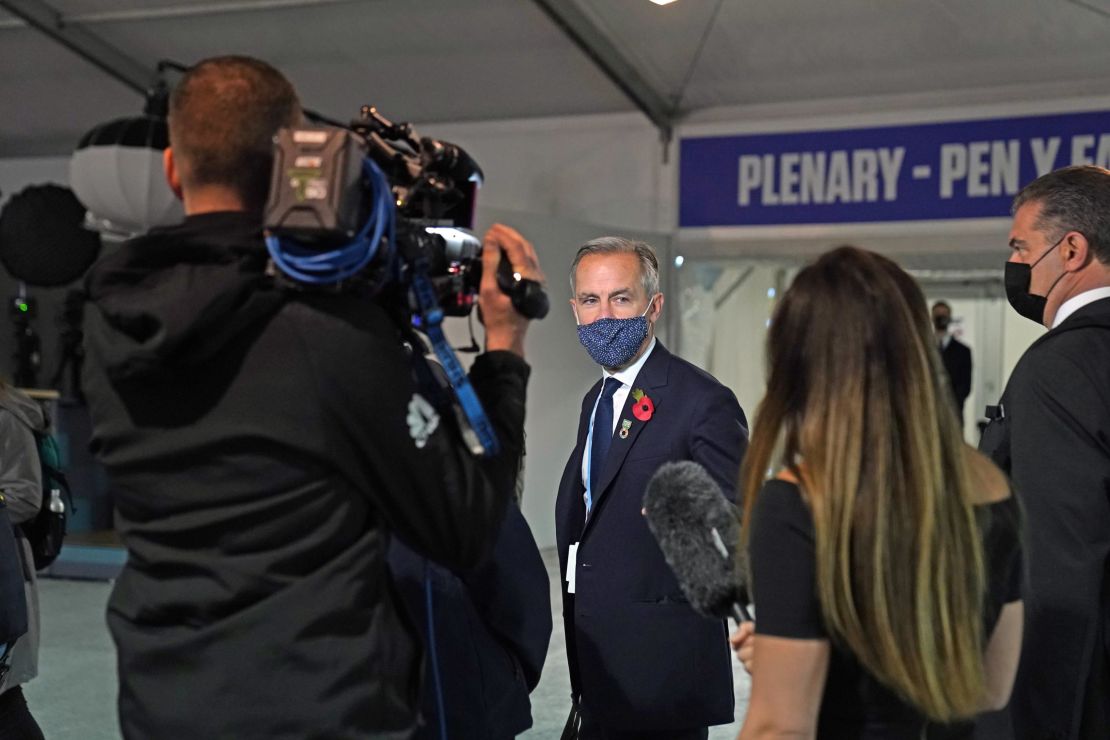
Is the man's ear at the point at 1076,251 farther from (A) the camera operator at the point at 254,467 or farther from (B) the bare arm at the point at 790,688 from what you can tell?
(A) the camera operator at the point at 254,467

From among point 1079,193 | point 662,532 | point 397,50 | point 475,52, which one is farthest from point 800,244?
point 662,532

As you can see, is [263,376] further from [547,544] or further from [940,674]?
[547,544]

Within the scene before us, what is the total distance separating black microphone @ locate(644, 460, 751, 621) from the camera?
4.53ft

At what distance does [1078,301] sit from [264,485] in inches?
63.2

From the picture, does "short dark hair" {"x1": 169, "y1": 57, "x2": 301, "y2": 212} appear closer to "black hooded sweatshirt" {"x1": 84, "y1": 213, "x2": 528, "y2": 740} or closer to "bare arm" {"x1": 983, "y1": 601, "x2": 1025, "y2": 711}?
"black hooded sweatshirt" {"x1": 84, "y1": 213, "x2": 528, "y2": 740}

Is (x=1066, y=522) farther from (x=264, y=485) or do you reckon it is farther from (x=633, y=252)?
(x=264, y=485)

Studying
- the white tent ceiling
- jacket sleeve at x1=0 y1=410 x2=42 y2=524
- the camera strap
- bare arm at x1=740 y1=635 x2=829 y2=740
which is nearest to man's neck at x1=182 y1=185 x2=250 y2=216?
the camera strap

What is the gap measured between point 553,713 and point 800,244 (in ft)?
15.8

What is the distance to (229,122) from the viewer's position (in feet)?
4.16

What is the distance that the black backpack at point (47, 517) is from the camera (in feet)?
9.66

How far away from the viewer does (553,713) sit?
14.0 ft

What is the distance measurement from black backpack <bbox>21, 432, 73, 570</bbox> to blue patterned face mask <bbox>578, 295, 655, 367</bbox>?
1.50 meters

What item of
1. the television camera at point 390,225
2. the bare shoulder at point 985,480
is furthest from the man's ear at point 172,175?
the bare shoulder at point 985,480

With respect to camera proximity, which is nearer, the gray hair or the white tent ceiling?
the gray hair
